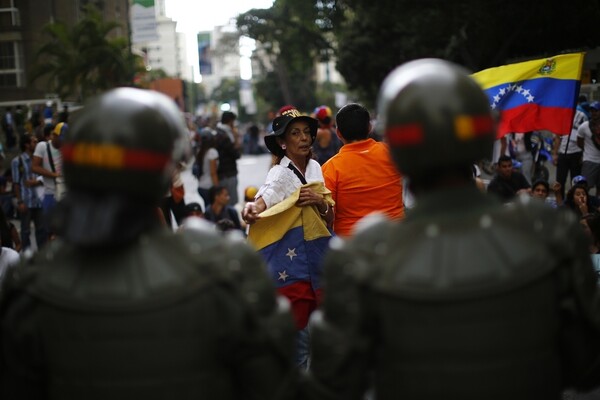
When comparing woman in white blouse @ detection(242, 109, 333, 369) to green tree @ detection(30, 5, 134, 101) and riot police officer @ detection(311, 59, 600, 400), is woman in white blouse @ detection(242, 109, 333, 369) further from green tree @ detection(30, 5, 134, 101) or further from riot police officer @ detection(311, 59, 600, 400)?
green tree @ detection(30, 5, 134, 101)

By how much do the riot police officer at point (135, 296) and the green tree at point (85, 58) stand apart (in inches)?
1339

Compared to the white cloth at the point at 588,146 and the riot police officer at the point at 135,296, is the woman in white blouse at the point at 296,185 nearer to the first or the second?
the riot police officer at the point at 135,296

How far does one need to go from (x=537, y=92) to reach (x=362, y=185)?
441 centimetres

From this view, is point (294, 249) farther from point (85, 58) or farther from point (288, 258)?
point (85, 58)

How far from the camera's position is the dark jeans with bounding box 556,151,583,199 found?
14242 millimetres

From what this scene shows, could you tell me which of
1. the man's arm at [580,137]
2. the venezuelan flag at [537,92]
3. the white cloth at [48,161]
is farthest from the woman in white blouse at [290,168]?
the man's arm at [580,137]

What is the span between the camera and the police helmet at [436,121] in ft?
9.09

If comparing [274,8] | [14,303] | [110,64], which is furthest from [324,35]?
[14,303]

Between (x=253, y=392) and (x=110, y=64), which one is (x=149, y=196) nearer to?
(x=253, y=392)

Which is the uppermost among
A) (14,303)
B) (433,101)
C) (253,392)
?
(433,101)

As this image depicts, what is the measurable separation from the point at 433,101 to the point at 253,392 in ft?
3.06

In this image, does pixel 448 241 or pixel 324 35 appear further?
pixel 324 35

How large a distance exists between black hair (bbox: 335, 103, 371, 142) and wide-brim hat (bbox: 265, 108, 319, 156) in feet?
0.65

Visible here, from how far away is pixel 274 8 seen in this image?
5559cm
